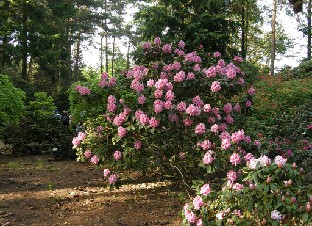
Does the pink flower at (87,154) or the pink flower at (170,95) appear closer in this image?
the pink flower at (170,95)

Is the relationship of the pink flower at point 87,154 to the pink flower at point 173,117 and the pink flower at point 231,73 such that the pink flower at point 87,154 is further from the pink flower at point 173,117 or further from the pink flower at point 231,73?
the pink flower at point 231,73

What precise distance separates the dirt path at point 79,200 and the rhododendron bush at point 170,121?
0.47 meters

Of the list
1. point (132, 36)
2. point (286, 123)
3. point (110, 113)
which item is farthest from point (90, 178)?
point (132, 36)

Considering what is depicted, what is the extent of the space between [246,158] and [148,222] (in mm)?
1402

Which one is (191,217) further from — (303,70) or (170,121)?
(303,70)

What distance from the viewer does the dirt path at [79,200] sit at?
416 cm

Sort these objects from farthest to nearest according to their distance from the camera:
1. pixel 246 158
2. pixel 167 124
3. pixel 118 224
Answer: pixel 167 124, pixel 118 224, pixel 246 158

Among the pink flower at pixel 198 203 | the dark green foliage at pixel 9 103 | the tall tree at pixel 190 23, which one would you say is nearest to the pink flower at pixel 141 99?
the pink flower at pixel 198 203

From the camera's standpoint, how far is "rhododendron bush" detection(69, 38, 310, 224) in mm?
3973

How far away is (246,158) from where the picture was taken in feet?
11.0

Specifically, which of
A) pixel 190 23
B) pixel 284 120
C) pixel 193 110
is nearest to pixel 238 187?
pixel 193 110

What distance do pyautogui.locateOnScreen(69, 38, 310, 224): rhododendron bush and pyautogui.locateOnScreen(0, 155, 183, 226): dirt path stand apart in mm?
469

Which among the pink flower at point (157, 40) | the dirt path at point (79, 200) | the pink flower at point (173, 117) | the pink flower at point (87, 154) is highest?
the pink flower at point (157, 40)

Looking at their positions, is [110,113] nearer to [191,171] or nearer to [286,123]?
[191,171]
